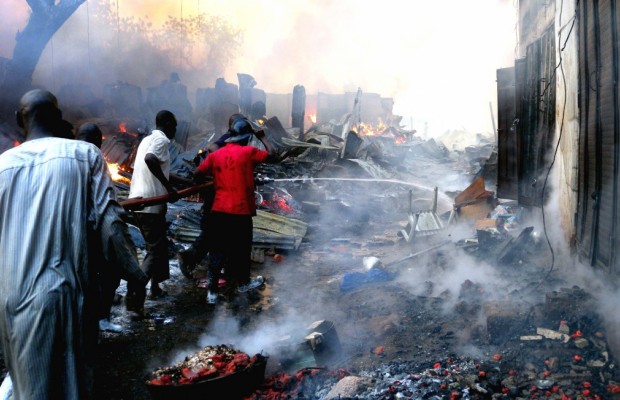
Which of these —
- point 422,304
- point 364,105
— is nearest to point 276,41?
point 364,105

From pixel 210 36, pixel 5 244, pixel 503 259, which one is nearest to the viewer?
pixel 5 244

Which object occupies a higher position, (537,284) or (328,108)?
(328,108)

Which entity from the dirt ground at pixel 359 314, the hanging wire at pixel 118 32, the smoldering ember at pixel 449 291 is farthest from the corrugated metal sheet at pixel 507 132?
the hanging wire at pixel 118 32

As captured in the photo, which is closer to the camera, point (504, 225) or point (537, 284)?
point (537, 284)

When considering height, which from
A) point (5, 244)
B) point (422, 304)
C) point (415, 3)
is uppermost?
point (415, 3)

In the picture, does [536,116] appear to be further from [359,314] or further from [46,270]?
[46,270]

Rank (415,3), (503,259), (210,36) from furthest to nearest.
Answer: (415,3)
(210,36)
(503,259)

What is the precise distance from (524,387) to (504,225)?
5456 mm

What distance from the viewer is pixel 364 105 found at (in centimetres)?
3800

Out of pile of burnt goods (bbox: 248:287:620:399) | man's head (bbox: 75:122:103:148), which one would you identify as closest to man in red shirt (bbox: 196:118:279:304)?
man's head (bbox: 75:122:103:148)

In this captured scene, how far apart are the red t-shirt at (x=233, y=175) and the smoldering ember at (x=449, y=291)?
1.43 feet

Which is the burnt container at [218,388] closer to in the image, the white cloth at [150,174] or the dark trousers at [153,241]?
the dark trousers at [153,241]

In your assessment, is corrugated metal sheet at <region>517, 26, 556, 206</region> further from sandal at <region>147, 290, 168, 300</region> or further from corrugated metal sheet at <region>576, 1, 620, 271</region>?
sandal at <region>147, 290, 168, 300</region>

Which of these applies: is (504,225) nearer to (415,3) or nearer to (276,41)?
(276,41)
